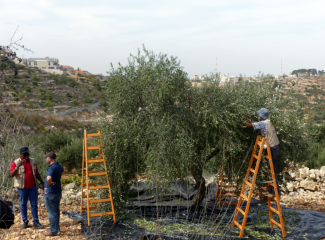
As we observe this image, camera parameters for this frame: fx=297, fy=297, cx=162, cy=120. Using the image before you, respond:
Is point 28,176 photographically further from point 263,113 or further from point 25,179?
point 263,113

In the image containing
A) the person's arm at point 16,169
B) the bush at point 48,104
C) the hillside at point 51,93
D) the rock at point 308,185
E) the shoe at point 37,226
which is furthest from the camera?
the bush at point 48,104

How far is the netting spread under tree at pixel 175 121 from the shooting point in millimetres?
5828

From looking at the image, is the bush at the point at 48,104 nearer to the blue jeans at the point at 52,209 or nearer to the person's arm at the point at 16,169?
the person's arm at the point at 16,169

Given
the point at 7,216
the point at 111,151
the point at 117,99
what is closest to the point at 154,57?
the point at 117,99

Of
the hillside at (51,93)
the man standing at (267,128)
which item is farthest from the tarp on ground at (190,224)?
the hillside at (51,93)

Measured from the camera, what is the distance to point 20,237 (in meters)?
5.52

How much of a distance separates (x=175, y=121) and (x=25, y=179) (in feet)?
10.5

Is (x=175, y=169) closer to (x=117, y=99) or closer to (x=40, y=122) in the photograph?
(x=117, y=99)

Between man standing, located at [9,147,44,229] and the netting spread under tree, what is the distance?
61.1 inches

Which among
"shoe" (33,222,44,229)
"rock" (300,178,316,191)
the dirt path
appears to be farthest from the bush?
"shoe" (33,222,44,229)

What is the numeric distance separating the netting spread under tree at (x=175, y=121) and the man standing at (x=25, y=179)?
1.55m

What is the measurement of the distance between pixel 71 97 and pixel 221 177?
5340cm

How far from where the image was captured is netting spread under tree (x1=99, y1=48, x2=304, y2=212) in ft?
19.1

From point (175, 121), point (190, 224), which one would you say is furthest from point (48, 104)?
point (190, 224)
